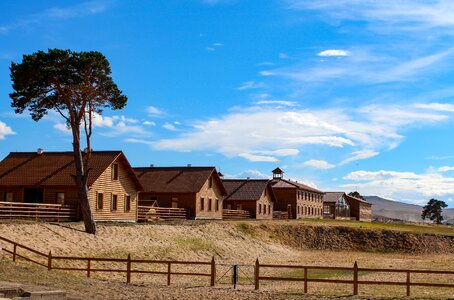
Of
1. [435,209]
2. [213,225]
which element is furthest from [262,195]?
[435,209]

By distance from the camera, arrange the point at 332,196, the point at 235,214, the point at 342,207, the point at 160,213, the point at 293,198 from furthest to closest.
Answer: the point at 342,207 → the point at 332,196 → the point at 293,198 → the point at 235,214 → the point at 160,213

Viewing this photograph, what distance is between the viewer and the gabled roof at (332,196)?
374 ft

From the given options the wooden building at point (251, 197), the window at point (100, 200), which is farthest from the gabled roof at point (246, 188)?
the window at point (100, 200)

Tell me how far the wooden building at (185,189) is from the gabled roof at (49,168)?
9348 mm

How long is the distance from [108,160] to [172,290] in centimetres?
2962

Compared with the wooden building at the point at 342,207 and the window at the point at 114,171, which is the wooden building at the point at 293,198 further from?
the window at the point at 114,171

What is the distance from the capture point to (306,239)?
64.4 metres

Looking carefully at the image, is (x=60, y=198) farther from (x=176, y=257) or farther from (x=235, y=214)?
(x=235, y=214)

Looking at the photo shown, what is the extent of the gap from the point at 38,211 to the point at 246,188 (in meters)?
42.7

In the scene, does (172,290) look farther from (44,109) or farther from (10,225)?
(44,109)

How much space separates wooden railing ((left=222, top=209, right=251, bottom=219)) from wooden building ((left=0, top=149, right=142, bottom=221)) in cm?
1782

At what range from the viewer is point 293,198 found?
9469 cm

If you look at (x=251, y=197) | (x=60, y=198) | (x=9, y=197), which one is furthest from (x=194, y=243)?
(x=251, y=197)

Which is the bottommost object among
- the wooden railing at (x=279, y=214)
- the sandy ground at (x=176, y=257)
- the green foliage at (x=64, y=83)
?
the sandy ground at (x=176, y=257)
